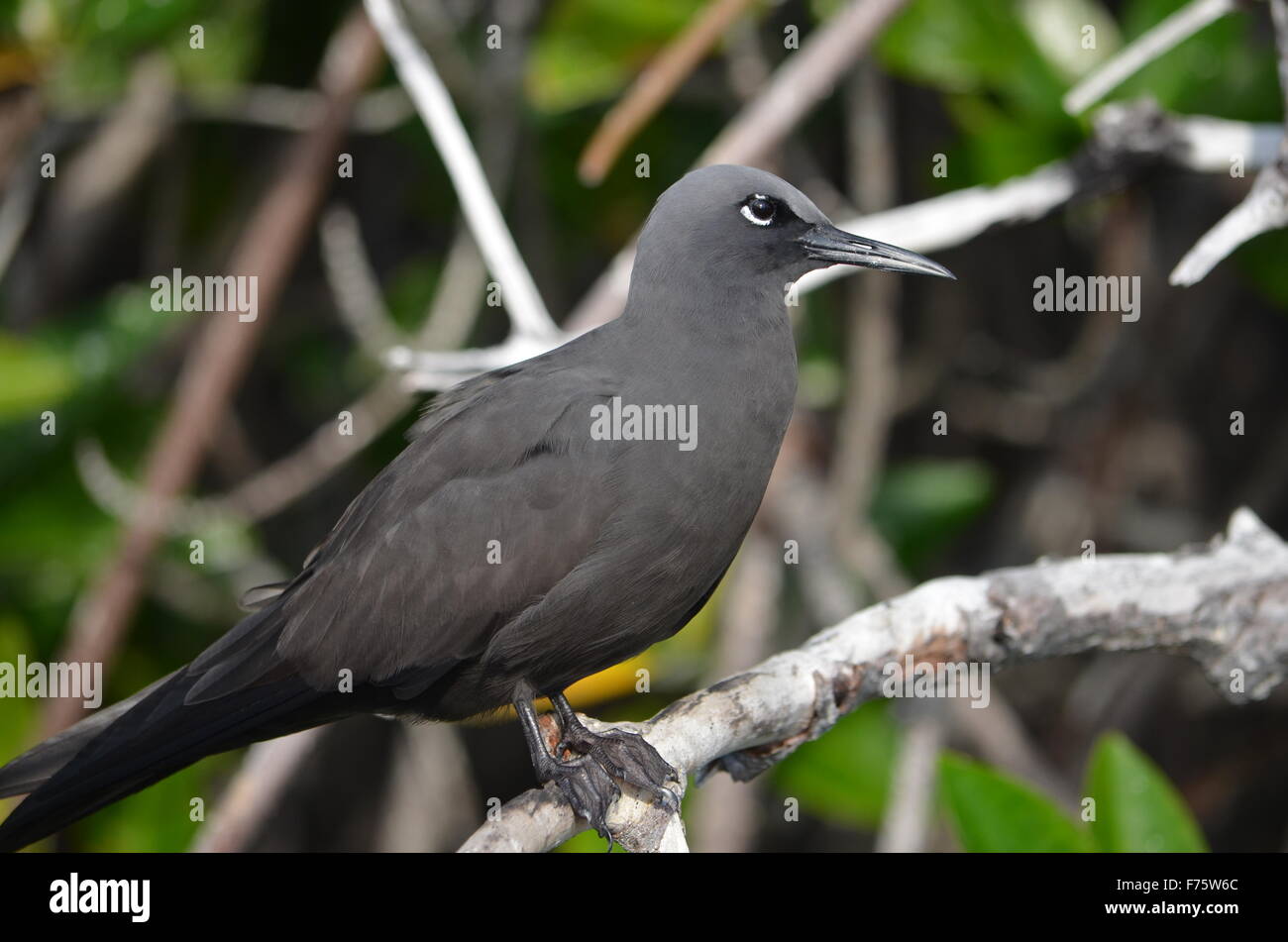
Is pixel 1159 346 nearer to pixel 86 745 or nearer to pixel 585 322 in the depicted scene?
pixel 585 322

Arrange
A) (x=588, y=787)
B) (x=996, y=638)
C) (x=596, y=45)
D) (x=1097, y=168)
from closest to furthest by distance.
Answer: (x=588, y=787), (x=996, y=638), (x=1097, y=168), (x=596, y=45)

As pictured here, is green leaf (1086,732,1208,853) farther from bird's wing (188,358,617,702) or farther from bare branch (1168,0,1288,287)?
bird's wing (188,358,617,702)

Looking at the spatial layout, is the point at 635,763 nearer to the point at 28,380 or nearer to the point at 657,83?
the point at 657,83

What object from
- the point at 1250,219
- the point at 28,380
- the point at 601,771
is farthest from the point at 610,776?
the point at 28,380

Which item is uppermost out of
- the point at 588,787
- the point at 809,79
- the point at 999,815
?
the point at 809,79

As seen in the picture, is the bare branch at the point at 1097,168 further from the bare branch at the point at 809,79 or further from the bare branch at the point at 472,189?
the bare branch at the point at 472,189

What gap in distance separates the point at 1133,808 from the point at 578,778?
1.32 m

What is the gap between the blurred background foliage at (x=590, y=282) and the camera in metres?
4.54

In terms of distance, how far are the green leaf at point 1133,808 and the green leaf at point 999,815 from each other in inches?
3.2

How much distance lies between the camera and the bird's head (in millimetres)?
3096

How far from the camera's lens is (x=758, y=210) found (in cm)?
313

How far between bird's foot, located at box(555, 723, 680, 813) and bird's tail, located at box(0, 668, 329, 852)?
58cm

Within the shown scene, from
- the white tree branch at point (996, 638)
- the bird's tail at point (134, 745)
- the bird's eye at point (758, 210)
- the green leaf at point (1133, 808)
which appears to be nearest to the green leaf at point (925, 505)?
the white tree branch at point (996, 638)
